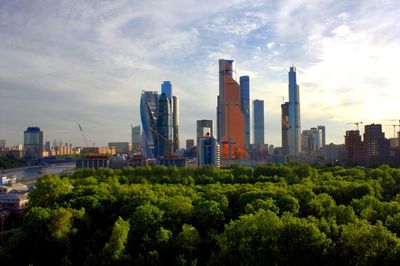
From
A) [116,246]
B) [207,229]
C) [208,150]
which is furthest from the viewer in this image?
[208,150]

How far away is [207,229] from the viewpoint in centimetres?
2145

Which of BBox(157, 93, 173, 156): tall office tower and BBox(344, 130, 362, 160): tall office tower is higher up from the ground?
BBox(157, 93, 173, 156): tall office tower

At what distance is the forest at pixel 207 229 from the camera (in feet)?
49.2

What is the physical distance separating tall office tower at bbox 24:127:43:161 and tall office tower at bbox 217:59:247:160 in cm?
7154

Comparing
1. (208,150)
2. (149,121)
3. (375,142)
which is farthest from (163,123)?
(375,142)

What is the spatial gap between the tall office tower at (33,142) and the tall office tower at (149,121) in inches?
2570

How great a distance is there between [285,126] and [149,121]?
74765 millimetres

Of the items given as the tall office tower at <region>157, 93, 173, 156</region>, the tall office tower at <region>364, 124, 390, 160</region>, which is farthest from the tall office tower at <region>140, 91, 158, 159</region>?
the tall office tower at <region>364, 124, 390, 160</region>

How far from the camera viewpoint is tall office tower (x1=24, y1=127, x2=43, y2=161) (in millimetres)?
160000

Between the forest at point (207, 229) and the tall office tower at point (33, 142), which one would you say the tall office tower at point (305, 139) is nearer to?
the tall office tower at point (33, 142)

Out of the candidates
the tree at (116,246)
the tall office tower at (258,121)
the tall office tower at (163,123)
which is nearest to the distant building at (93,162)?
the tall office tower at (163,123)

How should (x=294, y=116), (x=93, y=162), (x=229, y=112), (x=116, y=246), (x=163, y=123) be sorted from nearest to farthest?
1. (x=116, y=246)
2. (x=93, y=162)
3. (x=163, y=123)
4. (x=229, y=112)
5. (x=294, y=116)

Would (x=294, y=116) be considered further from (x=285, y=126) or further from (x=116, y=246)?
(x=116, y=246)

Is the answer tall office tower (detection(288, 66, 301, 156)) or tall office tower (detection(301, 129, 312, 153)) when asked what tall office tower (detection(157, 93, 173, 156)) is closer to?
tall office tower (detection(288, 66, 301, 156))
